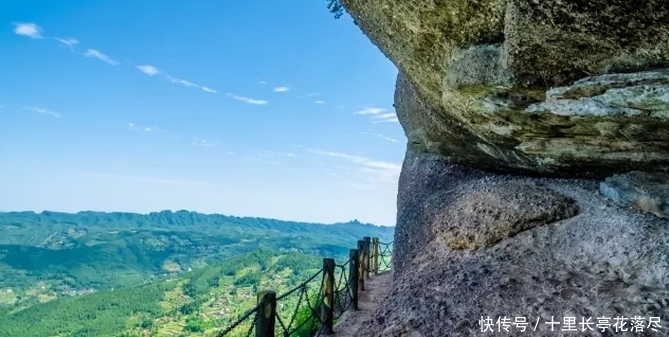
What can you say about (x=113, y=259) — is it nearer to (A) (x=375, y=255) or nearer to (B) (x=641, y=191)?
(A) (x=375, y=255)

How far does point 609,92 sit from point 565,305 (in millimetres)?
2001

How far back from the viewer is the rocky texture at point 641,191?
484cm

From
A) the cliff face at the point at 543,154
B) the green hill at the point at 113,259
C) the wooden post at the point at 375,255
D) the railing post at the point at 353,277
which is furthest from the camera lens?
the green hill at the point at 113,259

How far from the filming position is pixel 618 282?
4.45m

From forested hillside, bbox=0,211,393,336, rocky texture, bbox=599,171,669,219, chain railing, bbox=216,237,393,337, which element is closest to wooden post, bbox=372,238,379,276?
chain railing, bbox=216,237,393,337

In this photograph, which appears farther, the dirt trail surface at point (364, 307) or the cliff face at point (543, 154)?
the dirt trail surface at point (364, 307)

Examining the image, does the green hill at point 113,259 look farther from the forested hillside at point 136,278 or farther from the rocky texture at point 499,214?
the rocky texture at point 499,214

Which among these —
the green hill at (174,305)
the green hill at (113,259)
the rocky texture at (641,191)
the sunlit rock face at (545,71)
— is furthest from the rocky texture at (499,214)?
the green hill at (113,259)

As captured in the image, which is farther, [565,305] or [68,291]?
[68,291]

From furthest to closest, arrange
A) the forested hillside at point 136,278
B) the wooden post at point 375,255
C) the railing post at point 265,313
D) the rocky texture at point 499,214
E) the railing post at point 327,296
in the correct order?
the forested hillside at point 136,278 < the wooden post at point 375,255 < the railing post at point 327,296 < the rocky texture at point 499,214 < the railing post at point 265,313

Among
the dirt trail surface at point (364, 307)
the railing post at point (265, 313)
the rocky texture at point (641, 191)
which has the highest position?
the rocky texture at point (641, 191)

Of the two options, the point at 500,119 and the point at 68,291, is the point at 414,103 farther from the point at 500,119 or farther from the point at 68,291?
the point at 68,291

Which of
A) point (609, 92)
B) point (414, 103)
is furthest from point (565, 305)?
point (414, 103)

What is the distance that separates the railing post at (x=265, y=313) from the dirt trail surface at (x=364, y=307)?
1.79m
